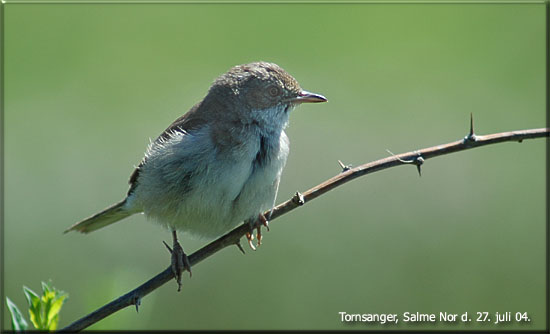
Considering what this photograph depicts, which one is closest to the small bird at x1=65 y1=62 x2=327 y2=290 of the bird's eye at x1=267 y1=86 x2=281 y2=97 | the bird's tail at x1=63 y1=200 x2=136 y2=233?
the bird's eye at x1=267 y1=86 x2=281 y2=97

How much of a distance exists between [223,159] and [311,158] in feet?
16.4

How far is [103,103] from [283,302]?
548 cm

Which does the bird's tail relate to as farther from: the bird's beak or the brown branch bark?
the brown branch bark

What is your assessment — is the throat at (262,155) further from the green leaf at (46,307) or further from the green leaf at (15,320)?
the green leaf at (15,320)

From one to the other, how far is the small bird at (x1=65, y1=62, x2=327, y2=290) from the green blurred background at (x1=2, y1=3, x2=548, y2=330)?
2.13 ft

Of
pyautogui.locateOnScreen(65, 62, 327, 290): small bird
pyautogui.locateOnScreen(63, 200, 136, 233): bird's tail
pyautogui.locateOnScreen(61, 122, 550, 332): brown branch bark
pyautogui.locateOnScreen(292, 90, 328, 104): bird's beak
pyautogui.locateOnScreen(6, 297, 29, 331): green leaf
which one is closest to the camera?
pyautogui.locateOnScreen(6, 297, 29, 331): green leaf

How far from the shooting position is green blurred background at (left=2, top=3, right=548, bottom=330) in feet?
23.6

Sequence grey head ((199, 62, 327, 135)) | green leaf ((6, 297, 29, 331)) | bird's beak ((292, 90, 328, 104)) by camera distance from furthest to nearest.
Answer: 1. bird's beak ((292, 90, 328, 104))
2. grey head ((199, 62, 327, 135))
3. green leaf ((6, 297, 29, 331))

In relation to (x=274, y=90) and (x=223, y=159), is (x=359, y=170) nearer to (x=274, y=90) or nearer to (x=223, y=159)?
(x=223, y=159)

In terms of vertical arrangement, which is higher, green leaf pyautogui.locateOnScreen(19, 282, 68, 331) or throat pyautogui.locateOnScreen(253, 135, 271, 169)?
throat pyautogui.locateOnScreen(253, 135, 271, 169)

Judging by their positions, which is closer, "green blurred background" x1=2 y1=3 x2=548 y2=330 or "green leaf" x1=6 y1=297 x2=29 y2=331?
"green leaf" x1=6 y1=297 x2=29 y2=331

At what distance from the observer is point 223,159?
459 cm

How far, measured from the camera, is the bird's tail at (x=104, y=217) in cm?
554

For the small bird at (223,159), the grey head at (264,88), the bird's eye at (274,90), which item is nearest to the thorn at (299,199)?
the small bird at (223,159)
